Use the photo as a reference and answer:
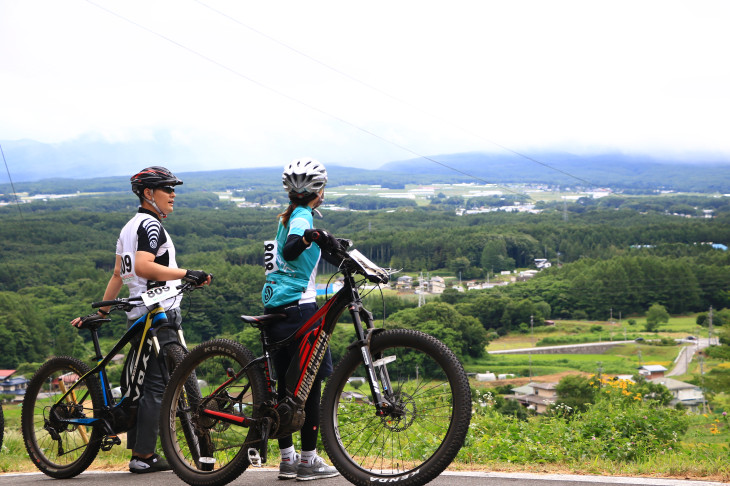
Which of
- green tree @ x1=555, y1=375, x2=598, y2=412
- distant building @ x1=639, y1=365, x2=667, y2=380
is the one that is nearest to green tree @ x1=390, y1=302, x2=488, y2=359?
distant building @ x1=639, y1=365, x2=667, y2=380

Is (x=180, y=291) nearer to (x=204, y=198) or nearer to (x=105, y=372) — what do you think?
(x=105, y=372)

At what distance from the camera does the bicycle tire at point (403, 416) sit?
3688mm

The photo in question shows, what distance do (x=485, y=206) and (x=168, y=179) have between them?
193 metres

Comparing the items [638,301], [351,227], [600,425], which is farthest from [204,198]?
[600,425]

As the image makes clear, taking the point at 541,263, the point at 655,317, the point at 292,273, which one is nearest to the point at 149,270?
the point at 292,273

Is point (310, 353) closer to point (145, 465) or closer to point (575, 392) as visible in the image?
point (145, 465)

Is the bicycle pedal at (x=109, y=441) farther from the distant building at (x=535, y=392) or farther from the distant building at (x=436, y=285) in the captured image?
the distant building at (x=436, y=285)

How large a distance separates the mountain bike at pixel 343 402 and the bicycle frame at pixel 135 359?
431 mm

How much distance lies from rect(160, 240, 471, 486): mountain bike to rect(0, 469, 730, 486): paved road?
0.23 metres

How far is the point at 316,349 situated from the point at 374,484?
81cm

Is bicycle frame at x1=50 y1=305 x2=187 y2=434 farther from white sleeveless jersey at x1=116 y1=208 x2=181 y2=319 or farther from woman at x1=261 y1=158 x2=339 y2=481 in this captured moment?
woman at x1=261 y1=158 x2=339 y2=481

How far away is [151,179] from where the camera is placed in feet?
16.7

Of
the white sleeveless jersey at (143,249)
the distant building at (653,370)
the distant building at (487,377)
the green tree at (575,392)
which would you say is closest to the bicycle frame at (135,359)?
the white sleeveless jersey at (143,249)

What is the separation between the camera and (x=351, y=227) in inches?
5074
